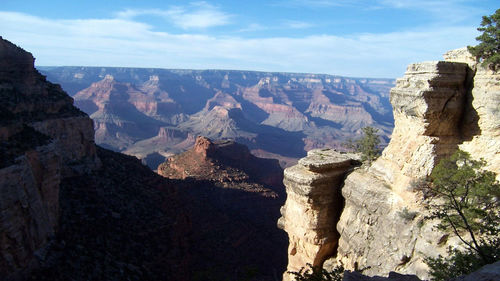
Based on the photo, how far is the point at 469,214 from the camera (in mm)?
12312

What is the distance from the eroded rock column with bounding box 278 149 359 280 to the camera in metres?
19.8

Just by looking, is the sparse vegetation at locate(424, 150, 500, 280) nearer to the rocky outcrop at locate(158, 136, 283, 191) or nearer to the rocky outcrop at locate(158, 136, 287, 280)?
the rocky outcrop at locate(158, 136, 287, 280)

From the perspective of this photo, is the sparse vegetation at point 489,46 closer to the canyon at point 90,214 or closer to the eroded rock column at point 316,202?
the eroded rock column at point 316,202

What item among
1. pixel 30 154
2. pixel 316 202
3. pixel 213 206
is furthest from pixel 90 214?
pixel 213 206

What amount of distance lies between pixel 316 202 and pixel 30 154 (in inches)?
692

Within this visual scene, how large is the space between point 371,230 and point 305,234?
447 cm

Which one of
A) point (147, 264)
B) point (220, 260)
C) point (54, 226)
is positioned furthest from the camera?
point (220, 260)

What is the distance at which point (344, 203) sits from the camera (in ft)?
66.6

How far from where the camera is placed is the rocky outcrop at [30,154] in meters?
18.4

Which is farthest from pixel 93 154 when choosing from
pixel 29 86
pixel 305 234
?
pixel 305 234

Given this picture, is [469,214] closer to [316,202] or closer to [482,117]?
[482,117]

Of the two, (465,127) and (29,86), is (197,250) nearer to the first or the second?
(29,86)

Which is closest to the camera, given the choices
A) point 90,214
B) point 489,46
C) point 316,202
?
point 489,46

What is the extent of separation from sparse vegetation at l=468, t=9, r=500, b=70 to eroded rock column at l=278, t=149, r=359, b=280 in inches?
336
